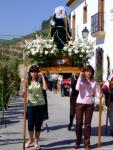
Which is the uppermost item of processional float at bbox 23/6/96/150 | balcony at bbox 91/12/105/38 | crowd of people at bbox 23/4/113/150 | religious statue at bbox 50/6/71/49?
balcony at bbox 91/12/105/38

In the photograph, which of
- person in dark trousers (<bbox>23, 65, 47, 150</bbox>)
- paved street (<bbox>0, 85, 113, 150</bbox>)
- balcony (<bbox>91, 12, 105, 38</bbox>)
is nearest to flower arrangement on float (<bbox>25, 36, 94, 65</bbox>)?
person in dark trousers (<bbox>23, 65, 47, 150</bbox>)

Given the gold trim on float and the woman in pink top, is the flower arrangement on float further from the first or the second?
the woman in pink top

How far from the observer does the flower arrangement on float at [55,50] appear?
1221 centimetres

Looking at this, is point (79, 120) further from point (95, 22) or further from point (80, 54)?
point (95, 22)

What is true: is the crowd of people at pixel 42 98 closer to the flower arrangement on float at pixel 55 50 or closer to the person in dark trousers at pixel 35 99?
the person in dark trousers at pixel 35 99

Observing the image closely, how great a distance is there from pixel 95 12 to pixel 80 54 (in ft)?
56.5

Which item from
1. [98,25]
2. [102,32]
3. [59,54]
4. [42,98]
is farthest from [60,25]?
[98,25]

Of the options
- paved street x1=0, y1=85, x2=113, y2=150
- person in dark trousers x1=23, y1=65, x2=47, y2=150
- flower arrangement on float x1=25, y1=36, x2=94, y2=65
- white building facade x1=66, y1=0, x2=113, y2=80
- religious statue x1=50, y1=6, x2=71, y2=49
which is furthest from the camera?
white building facade x1=66, y1=0, x2=113, y2=80

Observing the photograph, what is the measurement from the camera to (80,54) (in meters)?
12.3

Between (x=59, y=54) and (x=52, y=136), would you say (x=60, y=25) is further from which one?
(x=52, y=136)

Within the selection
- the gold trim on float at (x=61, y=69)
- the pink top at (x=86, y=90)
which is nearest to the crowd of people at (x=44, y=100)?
the pink top at (x=86, y=90)

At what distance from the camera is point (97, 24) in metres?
27.7

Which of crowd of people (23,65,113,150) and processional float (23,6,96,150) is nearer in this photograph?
crowd of people (23,65,113,150)

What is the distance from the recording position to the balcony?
2702cm
